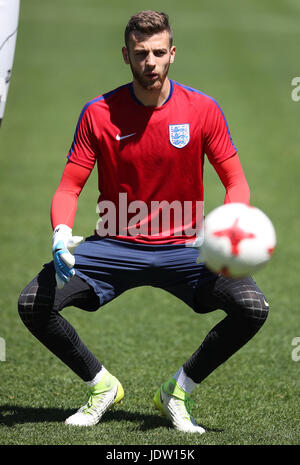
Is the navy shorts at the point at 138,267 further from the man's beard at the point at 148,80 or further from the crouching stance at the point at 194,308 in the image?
the man's beard at the point at 148,80

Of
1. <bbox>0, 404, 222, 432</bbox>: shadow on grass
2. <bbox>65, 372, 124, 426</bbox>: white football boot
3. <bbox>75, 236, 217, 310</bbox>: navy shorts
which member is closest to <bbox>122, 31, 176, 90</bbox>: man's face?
<bbox>75, 236, 217, 310</bbox>: navy shorts

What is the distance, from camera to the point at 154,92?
5008mm

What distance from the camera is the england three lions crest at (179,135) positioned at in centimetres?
496

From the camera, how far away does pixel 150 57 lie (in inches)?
191

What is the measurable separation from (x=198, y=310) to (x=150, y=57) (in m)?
1.63

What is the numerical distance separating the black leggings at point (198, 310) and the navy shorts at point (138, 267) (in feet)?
0.24

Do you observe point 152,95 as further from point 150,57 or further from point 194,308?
point 194,308

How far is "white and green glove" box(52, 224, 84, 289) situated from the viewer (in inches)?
180

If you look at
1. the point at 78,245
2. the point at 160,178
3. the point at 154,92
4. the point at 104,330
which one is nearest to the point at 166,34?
the point at 154,92

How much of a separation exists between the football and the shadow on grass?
1.33 meters

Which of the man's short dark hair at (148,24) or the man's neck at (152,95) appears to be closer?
the man's short dark hair at (148,24)

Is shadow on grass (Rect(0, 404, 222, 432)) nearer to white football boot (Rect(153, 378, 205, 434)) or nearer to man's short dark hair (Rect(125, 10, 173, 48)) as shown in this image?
white football boot (Rect(153, 378, 205, 434))

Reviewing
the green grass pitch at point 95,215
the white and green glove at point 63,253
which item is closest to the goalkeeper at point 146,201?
the white and green glove at point 63,253
